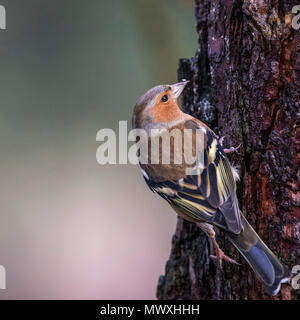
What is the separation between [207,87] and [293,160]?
1176 mm

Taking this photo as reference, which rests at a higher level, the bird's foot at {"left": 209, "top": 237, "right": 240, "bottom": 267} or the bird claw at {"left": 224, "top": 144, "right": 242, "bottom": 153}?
the bird claw at {"left": 224, "top": 144, "right": 242, "bottom": 153}

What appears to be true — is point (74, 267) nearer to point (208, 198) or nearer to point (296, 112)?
point (208, 198)

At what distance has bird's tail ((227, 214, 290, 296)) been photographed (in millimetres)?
2979

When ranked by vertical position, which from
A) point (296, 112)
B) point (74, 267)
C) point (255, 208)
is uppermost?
point (296, 112)

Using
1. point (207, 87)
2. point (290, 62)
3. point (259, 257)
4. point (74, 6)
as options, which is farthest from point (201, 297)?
point (74, 6)

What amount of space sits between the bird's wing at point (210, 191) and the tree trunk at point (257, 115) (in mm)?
129

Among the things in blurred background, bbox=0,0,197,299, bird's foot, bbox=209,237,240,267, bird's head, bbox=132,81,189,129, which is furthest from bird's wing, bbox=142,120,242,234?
blurred background, bbox=0,0,197,299

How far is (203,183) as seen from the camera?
3.40m

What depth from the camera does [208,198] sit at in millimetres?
3316

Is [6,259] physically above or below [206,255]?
below

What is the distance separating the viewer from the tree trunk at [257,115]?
3.02m

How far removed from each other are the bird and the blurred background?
3.08 m

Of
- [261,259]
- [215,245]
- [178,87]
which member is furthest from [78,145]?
[261,259]

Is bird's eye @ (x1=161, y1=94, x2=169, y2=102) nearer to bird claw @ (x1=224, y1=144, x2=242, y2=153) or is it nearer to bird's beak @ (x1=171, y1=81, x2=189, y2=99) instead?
bird's beak @ (x1=171, y1=81, x2=189, y2=99)
